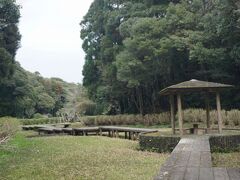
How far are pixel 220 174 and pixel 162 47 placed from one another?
64.9 feet

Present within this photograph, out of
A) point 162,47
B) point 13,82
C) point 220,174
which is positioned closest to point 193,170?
point 220,174

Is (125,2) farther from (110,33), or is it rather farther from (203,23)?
(203,23)

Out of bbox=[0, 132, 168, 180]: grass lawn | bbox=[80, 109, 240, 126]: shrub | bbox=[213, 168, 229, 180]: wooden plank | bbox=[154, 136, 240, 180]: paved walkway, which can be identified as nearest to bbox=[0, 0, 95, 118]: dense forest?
bbox=[80, 109, 240, 126]: shrub

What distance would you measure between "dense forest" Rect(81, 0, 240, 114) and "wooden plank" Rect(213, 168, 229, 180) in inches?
583

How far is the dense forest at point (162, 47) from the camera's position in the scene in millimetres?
24156

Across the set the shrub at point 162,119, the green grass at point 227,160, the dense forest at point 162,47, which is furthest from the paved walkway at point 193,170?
the dense forest at point 162,47

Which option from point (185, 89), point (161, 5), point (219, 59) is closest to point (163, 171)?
point (185, 89)

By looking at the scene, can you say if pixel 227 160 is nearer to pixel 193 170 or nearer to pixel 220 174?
pixel 193 170

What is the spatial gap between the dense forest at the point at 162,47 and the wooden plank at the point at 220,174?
14.8 metres

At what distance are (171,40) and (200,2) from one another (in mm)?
3547

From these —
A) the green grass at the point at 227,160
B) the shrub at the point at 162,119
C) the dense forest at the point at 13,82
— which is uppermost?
the dense forest at the point at 13,82

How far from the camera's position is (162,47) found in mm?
25562

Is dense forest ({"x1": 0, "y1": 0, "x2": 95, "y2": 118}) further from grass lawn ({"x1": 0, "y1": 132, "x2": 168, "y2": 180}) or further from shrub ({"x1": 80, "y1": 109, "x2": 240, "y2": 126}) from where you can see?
grass lawn ({"x1": 0, "y1": 132, "x2": 168, "y2": 180})

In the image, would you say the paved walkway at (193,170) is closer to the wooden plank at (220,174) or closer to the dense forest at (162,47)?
the wooden plank at (220,174)
